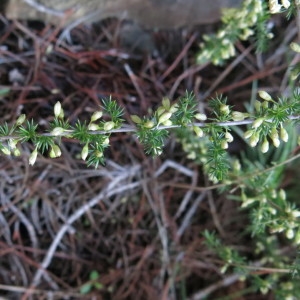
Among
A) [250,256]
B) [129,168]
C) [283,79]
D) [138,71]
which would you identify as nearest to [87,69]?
[138,71]

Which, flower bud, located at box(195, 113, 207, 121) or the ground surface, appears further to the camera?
the ground surface

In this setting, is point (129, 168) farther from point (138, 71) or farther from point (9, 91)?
point (9, 91)

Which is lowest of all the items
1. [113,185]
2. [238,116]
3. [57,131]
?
[113,185]

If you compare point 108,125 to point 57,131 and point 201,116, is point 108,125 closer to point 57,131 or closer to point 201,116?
point 57,131

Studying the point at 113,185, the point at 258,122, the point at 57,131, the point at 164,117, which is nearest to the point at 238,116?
the point at 258,122

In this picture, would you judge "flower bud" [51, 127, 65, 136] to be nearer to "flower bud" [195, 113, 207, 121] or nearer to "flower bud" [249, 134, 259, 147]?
"flower bud" [195, 113, 207, 121]

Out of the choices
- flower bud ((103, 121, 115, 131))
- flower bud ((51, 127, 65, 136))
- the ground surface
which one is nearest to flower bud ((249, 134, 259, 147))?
flower bud ((103, 121, 115, 131))

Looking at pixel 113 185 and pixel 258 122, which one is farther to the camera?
pixel 113 185

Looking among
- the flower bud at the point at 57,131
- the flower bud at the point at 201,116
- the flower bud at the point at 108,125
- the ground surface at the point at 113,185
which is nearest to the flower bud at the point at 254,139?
the flower bud at the point at 201,116

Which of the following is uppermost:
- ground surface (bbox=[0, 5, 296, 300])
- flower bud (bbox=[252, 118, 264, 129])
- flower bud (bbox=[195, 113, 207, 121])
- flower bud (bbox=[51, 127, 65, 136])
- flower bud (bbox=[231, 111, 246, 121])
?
flower bud (bbox=[252, 118, 264, 129])
